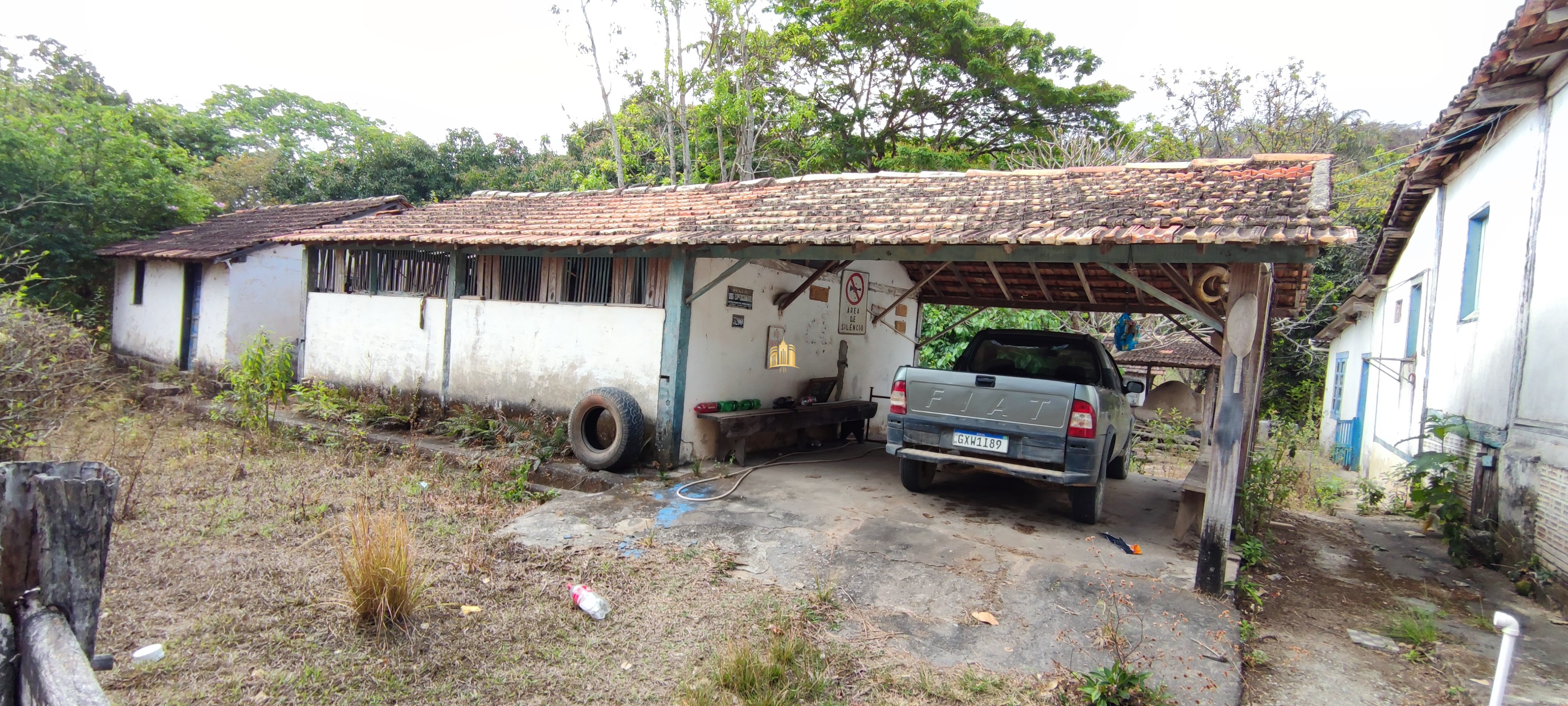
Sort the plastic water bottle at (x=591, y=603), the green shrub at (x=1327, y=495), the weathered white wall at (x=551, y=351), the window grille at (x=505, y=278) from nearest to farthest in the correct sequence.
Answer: the plastic water bottle at (x=591, y=603) < the weathered white wall at (x=551, y=351) < the window grille at (x=505, y=278) < the green shrub at (x=1327, y=495)

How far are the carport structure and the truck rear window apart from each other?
887mm

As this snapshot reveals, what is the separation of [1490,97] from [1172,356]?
11.5 meters

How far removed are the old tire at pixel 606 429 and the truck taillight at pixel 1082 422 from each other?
4.25 m

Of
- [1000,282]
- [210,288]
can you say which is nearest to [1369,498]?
[1000,282]

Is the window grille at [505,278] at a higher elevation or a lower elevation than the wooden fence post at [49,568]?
higher

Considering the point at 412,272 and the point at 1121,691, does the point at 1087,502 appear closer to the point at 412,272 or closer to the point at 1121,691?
the point at 1121,691

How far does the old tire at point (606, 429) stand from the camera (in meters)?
7.58

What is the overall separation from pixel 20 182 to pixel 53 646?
53.6 ft

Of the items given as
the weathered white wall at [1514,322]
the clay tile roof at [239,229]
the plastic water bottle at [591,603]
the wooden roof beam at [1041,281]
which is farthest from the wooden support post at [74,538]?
the clay tile roof at [239,229]

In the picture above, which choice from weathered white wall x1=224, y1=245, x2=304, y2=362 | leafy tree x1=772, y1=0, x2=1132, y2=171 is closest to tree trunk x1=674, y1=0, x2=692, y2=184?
leafy tree x1=772, y1=0, x2=1132, y2=171

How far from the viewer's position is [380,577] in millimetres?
3941

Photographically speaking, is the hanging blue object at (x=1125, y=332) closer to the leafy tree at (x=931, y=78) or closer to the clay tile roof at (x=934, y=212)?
the clay tile roof at (x=934, y=212)

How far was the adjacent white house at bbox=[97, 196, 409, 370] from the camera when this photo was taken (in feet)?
42.6

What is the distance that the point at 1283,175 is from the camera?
6.61 m
